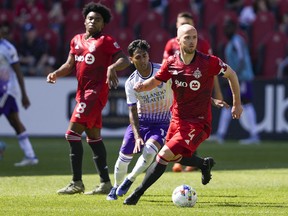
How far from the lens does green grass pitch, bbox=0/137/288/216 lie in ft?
33.3

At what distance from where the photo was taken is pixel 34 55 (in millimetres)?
22625

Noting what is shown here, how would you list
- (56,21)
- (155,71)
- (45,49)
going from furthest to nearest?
(56,21) → (45,49) → (155,71)

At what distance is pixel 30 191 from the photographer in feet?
39.8

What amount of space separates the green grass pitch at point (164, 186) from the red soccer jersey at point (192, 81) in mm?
1065

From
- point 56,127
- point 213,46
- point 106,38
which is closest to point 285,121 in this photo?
point 213,46

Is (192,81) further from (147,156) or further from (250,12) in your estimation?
(250,12)

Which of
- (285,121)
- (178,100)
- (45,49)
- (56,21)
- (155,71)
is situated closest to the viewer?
(178,100)

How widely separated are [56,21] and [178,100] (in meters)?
14.4

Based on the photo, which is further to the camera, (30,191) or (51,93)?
Result: (51,93)

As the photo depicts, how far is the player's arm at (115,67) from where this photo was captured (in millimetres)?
10820

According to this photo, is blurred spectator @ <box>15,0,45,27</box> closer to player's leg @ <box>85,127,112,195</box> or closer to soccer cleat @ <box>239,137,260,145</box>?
soccer cleat @ <box>239,137,260,145</box>

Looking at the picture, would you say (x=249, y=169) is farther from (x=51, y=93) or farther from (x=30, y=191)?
(x=51, y=93)

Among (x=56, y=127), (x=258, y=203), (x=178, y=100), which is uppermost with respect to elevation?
(x=178, y=100)

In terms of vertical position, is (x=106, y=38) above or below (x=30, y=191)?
above
